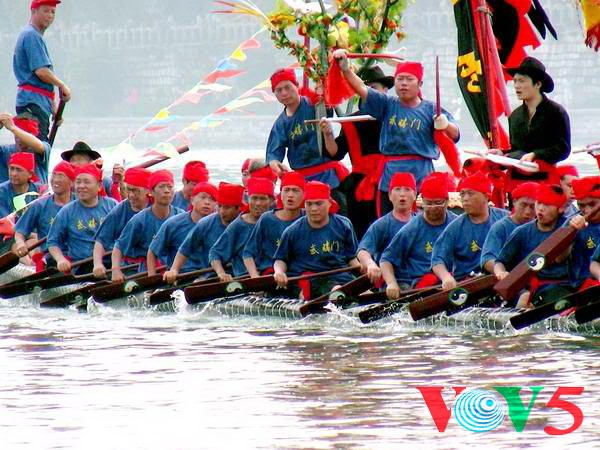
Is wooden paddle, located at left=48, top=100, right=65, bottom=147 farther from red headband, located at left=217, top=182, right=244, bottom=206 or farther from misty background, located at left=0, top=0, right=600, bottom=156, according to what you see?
misty background, located at left=0, top=0, right=600, bottom=156

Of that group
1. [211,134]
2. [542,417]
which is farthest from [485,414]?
[211,134]

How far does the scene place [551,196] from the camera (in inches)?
435

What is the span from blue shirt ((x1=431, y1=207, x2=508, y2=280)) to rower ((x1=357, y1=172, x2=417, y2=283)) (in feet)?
1.55

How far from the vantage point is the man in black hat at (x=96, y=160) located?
14977 millimetres

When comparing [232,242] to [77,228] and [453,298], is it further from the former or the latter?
[453,298]

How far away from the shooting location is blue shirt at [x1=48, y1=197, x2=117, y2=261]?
14062 millimetres

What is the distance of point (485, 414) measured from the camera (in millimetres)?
8961

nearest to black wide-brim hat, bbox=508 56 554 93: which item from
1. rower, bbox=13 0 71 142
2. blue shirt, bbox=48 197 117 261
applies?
blue shirt, bbox=48 197 117 261

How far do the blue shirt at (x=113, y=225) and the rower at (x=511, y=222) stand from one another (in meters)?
3.29

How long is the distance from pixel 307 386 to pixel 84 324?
3330 millimetres

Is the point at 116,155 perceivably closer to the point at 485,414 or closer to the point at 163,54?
the point at 485,414

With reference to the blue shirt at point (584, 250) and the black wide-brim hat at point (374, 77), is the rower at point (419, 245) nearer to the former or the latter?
the blue shirt at point (584, 250)

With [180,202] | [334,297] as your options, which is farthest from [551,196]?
[180,202]

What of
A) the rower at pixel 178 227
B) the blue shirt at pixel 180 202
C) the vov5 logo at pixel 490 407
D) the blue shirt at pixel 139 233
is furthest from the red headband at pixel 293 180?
the vov5 logo at pixel 490 407
